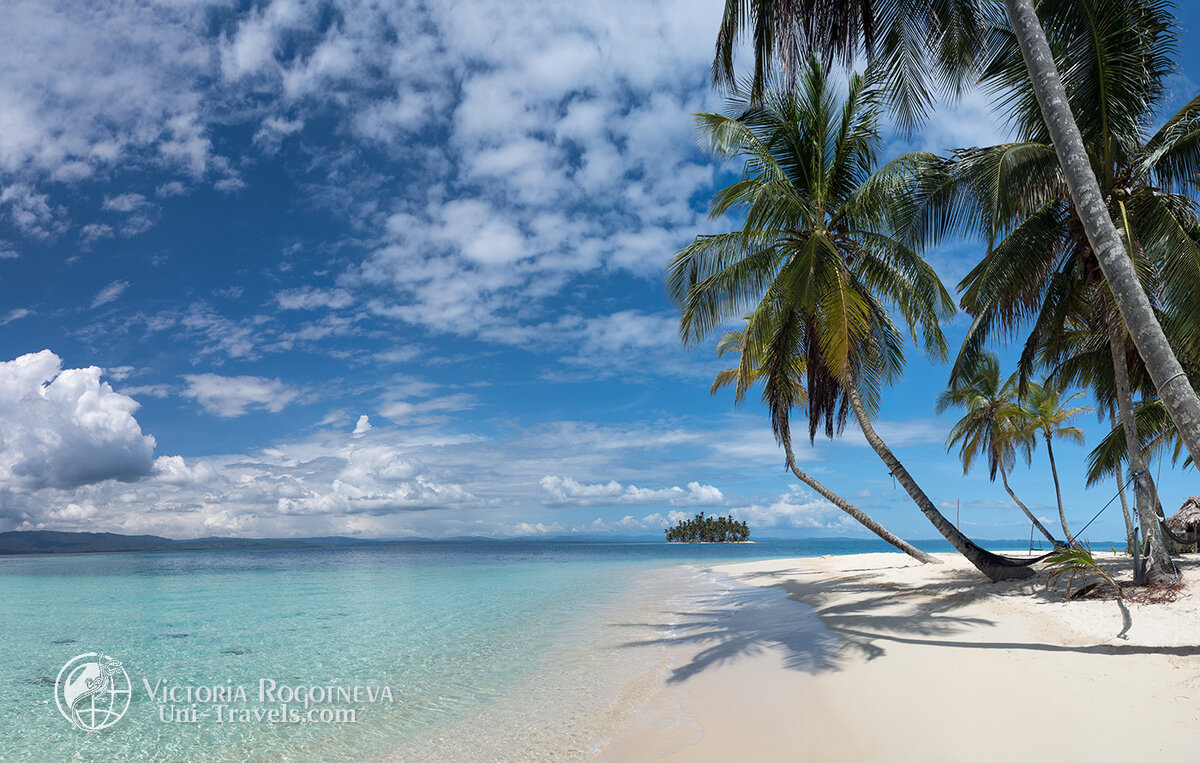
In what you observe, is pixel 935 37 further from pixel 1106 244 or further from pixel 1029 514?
pixel 1029 514

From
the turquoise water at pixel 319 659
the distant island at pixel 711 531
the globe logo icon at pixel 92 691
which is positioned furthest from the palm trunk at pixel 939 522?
the distant island at pixel 711 531

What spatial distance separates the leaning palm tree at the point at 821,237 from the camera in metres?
10.5

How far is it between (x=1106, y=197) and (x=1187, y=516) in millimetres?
18884

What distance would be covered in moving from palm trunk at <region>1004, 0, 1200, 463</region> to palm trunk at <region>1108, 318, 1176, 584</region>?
2993 mm

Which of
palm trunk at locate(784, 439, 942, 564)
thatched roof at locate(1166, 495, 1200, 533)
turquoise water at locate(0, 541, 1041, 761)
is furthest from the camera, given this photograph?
thatched roof at locate(1166, 495, 1200, 533)

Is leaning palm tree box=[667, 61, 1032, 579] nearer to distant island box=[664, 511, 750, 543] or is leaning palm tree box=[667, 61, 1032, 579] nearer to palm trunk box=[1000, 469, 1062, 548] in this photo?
palm trunk box=[1000, 469, 1062, 548]

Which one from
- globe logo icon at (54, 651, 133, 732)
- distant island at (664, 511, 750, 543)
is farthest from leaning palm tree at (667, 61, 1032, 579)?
distant island at (664, 511, 750, 543)

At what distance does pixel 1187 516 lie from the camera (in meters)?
20.1

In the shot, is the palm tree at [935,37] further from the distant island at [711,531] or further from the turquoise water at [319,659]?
the distant island at [711,531]

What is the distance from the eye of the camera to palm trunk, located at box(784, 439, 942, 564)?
1390cm

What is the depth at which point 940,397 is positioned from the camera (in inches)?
977

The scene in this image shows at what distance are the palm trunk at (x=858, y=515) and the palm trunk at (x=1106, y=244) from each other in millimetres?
8152

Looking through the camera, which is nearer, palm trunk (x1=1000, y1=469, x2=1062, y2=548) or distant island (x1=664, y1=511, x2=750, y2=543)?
palm trunk (x1=1000, y1=469, x2=1062, y2=548)

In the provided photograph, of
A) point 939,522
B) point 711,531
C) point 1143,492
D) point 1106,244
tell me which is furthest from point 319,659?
point 711,531
